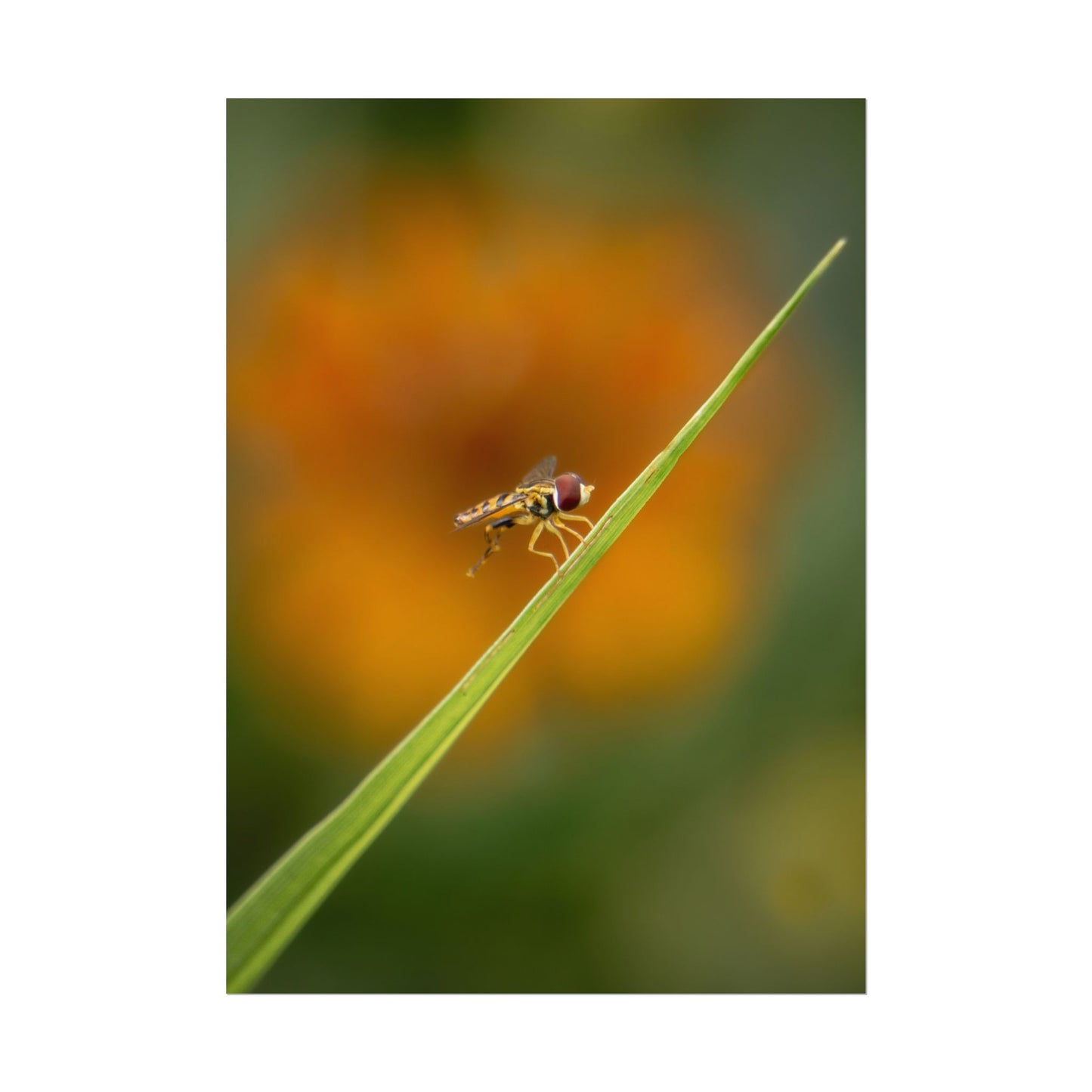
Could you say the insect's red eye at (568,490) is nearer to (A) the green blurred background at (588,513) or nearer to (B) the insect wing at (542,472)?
(B) the insect wing at (542,472)

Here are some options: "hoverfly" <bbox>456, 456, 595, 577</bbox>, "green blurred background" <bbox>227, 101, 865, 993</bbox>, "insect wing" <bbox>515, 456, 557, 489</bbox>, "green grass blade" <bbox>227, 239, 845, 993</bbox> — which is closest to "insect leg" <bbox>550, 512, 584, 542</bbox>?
"hoverfly" <bbox>456, 456, 595, 577</bbox>

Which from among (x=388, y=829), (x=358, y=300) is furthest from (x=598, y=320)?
(x=388, y=829)

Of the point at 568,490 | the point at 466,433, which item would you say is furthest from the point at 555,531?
the point at 466,433

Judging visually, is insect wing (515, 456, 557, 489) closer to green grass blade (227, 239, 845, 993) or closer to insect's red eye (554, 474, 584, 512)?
insect's red eye (554, 474, 584, 512)

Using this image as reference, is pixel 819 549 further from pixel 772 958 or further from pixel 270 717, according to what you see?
pixel 270 717

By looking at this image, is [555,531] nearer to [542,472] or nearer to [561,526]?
[561,526]

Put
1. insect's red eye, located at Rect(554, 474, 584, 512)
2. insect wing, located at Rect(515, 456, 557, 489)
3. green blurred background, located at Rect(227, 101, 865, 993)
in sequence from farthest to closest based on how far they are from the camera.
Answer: green blurred background, located at Rect(227, 101, 865, 993) < insect wing, located at Rect(515, 456, 557, 489) < insect's red eye, located at Rect(554, 474, 584, 512)
